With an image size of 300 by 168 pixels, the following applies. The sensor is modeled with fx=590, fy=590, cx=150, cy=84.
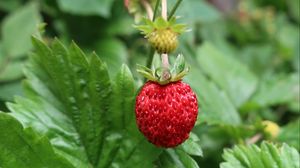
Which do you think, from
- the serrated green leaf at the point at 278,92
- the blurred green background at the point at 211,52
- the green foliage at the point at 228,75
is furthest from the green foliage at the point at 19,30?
the serrated green leaf at the point at 278,92

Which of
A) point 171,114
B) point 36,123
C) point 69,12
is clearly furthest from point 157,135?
point 69,12

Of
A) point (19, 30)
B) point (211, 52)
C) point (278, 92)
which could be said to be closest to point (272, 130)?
point (278, 92)

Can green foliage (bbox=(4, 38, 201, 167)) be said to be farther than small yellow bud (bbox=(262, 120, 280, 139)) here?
No

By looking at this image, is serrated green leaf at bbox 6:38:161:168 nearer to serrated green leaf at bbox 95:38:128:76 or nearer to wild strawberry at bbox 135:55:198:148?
wild strawberry at bbox 135:55:198:148

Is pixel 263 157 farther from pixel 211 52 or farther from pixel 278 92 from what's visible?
pixel 211 52

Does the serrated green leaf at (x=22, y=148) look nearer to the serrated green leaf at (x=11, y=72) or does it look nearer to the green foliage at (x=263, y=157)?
the green foliage at (x=263, y=157)

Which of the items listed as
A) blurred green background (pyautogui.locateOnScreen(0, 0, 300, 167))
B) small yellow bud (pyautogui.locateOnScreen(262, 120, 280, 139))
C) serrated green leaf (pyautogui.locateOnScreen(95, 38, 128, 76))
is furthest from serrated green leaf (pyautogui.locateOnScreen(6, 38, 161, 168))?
serrated green leaf (pyautogui.locateOnScreen(95, 38, 128, 76))
